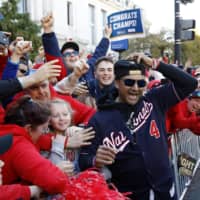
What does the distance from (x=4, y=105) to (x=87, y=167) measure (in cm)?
75

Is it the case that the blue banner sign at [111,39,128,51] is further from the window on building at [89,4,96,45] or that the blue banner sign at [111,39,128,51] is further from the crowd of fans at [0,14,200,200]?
the window on building at [89,4,96,45]

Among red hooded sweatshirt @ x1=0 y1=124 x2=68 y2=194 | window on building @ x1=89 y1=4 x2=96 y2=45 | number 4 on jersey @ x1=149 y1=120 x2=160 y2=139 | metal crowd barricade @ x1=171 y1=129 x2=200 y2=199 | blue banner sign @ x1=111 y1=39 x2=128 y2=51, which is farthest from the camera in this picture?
window on building @ x1=89 y1=4 x2=96 y2=45

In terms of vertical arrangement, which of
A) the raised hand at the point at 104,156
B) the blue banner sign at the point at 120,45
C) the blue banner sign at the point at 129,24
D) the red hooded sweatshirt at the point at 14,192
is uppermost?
the blue banner sign at the point at 129,24

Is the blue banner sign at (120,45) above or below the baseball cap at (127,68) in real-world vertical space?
above

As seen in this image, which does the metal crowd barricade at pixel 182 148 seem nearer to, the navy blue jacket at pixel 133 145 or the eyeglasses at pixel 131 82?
the navy blue jacket at pixel 133 145

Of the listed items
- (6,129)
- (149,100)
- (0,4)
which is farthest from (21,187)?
(0,4)

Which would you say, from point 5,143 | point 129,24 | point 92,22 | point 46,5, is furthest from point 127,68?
point 92,22

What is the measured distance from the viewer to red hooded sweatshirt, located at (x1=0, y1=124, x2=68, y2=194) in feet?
7.73

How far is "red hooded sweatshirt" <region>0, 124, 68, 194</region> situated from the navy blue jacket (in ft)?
1.90

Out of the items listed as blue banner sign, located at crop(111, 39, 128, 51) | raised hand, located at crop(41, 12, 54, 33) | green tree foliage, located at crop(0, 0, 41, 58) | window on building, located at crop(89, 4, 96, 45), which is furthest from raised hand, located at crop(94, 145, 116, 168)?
window on building, located at crop(89, 4, 96, 45)

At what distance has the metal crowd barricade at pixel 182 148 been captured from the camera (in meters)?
5.26

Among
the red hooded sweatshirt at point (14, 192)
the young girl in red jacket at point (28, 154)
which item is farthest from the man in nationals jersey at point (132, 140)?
the red hooded sweatshirt at point (14, 192)

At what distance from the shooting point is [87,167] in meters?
2.98

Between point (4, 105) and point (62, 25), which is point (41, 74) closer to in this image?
point (4, 105)
